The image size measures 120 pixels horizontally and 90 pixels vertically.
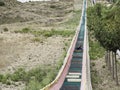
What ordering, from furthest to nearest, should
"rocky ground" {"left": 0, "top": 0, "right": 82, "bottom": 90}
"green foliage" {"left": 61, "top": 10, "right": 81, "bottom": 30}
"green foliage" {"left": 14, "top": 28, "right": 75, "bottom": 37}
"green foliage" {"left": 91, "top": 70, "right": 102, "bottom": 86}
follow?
"green foliage" {"left": 61, "top": 10, "right": 81, "bottom": 30}, "green foliage" {"left": 14, "top": 28, "right": 75, "bottom": 37}, "rocky ground" {"left": 0, "top": 0, "right": 82, "bottom": 90}, "green foliage" {"left": 91, "top": 70, "right": 102, "bottom": 86}

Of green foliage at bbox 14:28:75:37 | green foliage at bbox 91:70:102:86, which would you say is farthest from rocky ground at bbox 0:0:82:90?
green foliage at bbox 91:70:102:86

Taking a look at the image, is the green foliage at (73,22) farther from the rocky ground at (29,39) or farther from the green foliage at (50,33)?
the green foliage at (50,33)

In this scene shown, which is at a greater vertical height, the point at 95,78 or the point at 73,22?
the point at 95,78

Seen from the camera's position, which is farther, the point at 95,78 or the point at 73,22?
the point at 73,22

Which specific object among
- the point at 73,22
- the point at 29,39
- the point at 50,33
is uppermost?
the point at 29,39

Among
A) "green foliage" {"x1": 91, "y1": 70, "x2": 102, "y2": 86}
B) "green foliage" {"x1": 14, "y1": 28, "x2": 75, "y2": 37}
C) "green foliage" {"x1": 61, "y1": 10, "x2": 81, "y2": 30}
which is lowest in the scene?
"green foliage" {"x1": 61, "y1": 10, "x2": 81, "y2": 30}

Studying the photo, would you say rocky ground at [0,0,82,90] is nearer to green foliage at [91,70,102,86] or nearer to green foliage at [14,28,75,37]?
green foliage at [14,28,75,37]

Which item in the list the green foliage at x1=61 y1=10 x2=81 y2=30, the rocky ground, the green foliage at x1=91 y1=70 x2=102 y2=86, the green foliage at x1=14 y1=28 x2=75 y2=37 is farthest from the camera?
the green foliage at x1=61 y1=10 x2=81 y2=30

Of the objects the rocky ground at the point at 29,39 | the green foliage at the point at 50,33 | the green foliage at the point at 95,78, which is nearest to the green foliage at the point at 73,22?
the rocky ground at the point at 29,39

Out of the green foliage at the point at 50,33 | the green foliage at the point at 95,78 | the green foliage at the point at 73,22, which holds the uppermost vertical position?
the green foliage at the point at 95,78

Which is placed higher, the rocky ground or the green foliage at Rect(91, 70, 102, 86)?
the green foliage at Rect(91, 70, 102, 86)

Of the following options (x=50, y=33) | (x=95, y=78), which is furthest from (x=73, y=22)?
(x=95, y=78)

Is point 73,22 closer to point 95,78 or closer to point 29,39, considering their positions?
point 29,39

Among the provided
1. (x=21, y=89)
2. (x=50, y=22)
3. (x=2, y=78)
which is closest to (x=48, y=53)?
(x=2, y=78)
